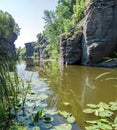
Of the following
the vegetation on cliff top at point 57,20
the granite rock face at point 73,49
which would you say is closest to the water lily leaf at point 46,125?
the granite rock face at point 73,49

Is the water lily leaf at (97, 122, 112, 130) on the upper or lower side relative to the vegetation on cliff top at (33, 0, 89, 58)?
lower

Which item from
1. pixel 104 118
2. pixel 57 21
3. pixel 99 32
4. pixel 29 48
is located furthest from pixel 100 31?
pixel 29 48

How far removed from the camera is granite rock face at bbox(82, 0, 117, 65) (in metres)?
18.7

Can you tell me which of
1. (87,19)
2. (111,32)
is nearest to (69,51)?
(87,19)

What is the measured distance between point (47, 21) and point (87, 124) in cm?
3985

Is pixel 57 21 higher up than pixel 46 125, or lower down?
higher up

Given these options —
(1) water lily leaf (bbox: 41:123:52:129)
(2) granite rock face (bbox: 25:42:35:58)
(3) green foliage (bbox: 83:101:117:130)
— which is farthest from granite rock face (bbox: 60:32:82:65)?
(2) granite rock face (bbox: 25:42:35:58)

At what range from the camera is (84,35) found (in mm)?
21188

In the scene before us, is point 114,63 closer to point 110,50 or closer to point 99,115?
point 110,50

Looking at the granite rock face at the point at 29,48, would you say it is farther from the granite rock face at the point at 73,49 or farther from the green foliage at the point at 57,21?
the granite rock face at the point at 73,49

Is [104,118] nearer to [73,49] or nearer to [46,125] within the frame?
[46,125]

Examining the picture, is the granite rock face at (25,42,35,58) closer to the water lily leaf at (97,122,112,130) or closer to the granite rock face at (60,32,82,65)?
the granite rock face at (60,32,82,65)

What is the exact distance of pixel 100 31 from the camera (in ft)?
62.6

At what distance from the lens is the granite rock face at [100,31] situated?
18.7 m
